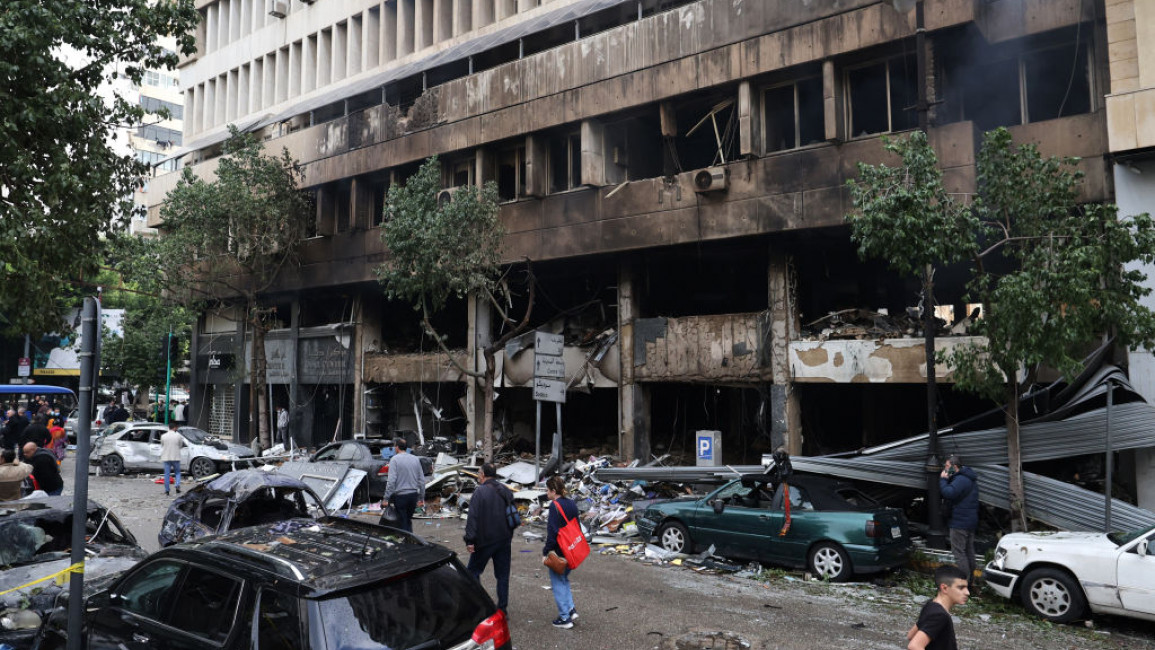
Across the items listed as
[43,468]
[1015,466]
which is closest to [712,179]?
[1015,466]

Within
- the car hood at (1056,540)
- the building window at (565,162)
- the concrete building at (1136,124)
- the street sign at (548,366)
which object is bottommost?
the car hood at (1056,540)

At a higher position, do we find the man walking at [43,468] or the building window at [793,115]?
the building window at [793,115]

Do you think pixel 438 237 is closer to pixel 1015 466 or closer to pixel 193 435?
pixel 193 435

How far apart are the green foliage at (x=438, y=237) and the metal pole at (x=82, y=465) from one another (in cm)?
1181

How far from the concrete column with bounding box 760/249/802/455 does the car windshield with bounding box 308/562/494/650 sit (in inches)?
505

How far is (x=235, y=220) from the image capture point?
22.8m

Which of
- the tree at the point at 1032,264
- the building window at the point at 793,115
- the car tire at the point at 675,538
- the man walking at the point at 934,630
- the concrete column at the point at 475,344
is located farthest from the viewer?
the concrete column at the point at 475,344

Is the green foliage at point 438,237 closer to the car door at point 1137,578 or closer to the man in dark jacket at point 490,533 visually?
the man in dark jacket at point 490,533

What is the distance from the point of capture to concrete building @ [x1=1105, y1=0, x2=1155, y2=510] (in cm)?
1228

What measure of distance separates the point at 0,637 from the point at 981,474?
1242 centimetres

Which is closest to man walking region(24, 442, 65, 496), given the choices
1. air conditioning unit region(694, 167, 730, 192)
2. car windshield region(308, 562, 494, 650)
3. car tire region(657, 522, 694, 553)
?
car windshield region(308, 562, 494, 650)

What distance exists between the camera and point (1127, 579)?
308 inches

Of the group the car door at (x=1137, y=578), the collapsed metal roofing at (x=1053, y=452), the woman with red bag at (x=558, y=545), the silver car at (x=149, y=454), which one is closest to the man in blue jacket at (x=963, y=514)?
the car door at (x=1137, y=578)

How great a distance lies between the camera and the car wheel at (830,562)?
387 inches
